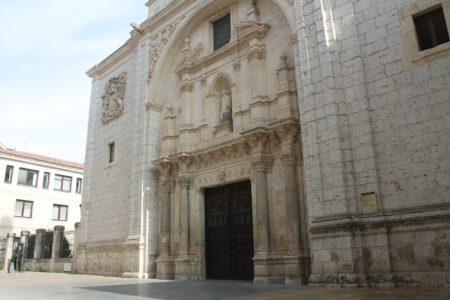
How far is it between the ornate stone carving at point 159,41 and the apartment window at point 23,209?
2160cm

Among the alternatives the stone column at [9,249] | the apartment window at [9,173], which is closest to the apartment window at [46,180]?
the apartment window at [9,173]

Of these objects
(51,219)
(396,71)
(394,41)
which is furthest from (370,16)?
(51,219)

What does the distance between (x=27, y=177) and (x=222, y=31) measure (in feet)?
81.3

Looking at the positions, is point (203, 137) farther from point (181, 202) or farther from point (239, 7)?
point (239, 7)

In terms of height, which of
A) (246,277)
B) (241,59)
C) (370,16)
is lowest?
(246,277)

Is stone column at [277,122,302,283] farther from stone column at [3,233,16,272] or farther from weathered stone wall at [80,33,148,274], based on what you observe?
stone column at [3,233,16,272]

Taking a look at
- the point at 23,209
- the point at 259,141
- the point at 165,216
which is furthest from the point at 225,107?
the point at 23,209

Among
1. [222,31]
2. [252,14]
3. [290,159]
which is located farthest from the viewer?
[222,31]

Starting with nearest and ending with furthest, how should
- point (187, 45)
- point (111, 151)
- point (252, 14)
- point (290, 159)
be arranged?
1. point (290, 159)
2. point (252, 14)
3. point (187, 45)
4. point (111, 151)

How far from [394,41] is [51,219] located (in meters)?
32.1

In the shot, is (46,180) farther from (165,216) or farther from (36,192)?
(165,216)

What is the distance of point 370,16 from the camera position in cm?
971

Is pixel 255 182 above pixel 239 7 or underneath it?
underneath

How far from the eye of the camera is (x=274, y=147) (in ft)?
39.3
